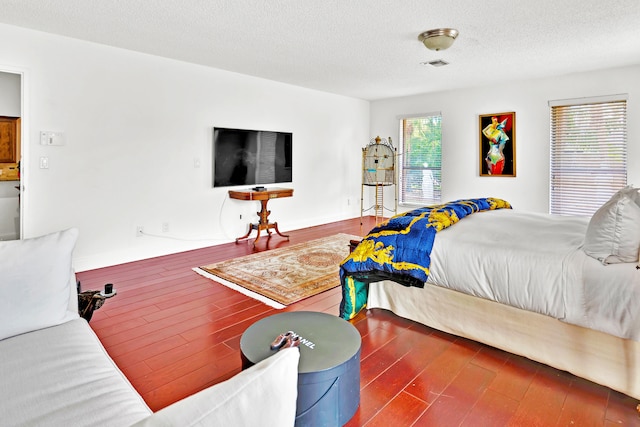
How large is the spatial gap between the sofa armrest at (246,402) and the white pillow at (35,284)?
4.41 ft

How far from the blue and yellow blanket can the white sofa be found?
5.26ft

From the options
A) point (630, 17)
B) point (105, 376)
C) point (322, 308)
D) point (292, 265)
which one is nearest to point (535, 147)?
point (630, 17)

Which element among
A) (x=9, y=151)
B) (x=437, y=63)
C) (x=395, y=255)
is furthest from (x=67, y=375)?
(x=9, y=151)

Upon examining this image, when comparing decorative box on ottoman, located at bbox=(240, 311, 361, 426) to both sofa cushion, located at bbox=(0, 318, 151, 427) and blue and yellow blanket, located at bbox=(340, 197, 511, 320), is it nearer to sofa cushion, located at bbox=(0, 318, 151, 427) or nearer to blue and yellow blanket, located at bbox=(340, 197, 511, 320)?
sofa cushion, located at bbox=(0, 318, 151, 427)

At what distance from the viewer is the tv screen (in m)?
5.06

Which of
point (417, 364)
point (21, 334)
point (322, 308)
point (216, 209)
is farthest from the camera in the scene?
point (216, 209)

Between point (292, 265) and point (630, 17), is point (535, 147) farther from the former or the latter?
point (292, 265)

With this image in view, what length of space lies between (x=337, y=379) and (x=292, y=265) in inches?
103

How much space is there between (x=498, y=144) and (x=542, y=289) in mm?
4486

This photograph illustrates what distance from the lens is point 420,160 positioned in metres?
6.93

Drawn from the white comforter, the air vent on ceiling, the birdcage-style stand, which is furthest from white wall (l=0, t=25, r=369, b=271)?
the white comforter

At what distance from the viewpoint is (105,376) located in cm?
120

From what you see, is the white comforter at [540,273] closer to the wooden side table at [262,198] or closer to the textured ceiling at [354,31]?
the textured ceiling at [354,31]

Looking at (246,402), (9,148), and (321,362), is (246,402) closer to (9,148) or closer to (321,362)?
(321,362)
